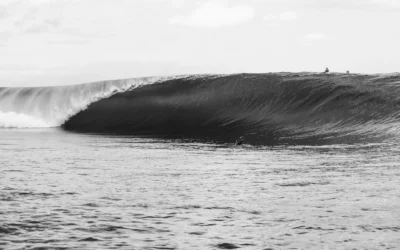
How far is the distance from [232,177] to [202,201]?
10.5 feet

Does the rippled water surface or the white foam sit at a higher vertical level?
the white foam

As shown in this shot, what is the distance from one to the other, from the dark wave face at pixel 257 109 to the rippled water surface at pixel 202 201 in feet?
27.1

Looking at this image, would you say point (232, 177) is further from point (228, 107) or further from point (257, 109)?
point (228, 107)

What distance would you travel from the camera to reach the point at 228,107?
36438 mm

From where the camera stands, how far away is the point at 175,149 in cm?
2269

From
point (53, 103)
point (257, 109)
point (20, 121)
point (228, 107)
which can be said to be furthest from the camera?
point (53, 103)

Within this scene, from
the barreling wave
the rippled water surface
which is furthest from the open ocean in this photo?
the barreling wave

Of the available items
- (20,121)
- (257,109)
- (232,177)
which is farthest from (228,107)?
(232,177)

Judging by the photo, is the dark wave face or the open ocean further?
the dark wave face

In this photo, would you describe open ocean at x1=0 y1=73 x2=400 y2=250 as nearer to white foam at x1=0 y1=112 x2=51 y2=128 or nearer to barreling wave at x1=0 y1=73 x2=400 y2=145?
barreling wave at x1=0 y1=73 x2=400 y2=145

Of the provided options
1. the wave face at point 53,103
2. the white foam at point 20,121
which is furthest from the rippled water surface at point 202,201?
the white foam at point 20,121

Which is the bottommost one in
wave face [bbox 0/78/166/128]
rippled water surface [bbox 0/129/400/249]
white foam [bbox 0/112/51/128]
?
rippled water surface [bbox 0/129/400/249]

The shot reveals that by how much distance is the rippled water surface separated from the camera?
8.57 meters

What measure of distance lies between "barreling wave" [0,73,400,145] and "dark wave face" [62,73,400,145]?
0.05 meters
